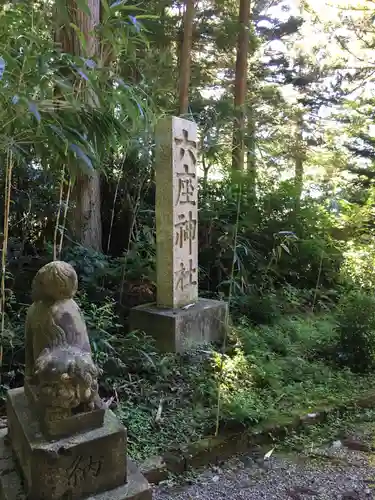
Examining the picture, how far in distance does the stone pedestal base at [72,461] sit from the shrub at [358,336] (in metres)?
2.47

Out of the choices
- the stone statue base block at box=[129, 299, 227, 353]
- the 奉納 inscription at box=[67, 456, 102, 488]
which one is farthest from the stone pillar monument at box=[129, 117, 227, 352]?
the 奉納 inscription at box=[67, 456, 102, 488]

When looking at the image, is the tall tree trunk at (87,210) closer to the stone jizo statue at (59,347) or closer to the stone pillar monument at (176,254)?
the stone pillar monument at (176,254)

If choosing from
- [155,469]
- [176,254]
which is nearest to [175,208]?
[176,254]

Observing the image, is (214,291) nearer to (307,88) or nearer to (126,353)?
(126,353)

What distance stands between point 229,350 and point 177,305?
22.2 inches

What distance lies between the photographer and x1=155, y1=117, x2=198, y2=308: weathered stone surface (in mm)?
3514

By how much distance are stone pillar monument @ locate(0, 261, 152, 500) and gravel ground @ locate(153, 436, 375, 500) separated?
64 cm

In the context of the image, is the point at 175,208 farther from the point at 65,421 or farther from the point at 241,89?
the point at 241,89

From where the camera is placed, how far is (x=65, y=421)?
1494 millimetres

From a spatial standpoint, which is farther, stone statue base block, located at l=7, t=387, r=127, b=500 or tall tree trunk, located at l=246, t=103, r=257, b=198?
tall tree trunk, located at l=246, t=103, r=257, b=198

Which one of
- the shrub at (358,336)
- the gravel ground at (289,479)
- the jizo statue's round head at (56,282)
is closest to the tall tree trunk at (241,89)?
the shrub at (358,336)

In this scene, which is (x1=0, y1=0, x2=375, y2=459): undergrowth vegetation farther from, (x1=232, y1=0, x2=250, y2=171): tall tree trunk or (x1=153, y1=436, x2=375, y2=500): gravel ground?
(x1=153, y1=436, x2=375, y2=500): gravel ground

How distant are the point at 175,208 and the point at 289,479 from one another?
2.11m

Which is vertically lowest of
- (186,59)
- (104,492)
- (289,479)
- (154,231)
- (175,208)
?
(289,479)
